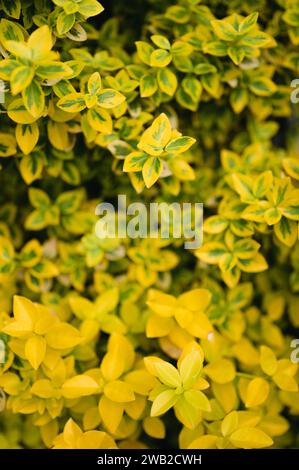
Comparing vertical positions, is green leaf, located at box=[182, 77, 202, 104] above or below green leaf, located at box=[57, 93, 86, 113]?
below

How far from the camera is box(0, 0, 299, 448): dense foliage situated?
41.4 inches

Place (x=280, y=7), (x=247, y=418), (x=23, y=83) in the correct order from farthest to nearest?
(x=280, y=7) < (x=247, y=418) < (x=23, y=83)

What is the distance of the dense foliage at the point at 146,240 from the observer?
3.45ft

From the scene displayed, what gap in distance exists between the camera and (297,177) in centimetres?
116

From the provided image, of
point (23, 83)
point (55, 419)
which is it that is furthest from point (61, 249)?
point (23, 83)

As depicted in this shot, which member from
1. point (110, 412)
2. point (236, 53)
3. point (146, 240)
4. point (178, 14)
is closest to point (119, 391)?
point (110, 412)

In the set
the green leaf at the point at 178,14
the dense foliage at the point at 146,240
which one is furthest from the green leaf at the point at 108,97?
the green leaf at the point at 178,14

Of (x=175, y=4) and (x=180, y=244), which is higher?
(x=175, y=4)

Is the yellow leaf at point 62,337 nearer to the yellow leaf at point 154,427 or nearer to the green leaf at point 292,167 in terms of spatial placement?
the yellow leaf at point 154,427

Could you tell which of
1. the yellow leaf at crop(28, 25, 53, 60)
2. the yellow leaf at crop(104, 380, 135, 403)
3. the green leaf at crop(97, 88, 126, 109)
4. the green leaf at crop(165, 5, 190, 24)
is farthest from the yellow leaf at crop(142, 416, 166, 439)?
the green leaf at crop(165, 5, 190, 24)

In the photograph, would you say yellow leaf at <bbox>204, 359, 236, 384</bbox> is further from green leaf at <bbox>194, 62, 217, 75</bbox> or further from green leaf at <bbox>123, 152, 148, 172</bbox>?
green leaf at <bbox>194, 62, 217, 75</bbox>

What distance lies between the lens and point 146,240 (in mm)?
1334

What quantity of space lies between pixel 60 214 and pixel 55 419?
0.45 m
